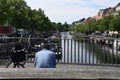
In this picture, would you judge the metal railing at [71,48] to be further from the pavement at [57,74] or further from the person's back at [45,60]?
the pavement at [57,74]

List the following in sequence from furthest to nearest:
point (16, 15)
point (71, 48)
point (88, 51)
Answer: point (16, 15)
point (88, 51)
point (71, 48)

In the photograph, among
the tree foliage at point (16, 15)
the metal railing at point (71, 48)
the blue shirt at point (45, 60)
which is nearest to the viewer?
the blue shirt at point (45, 60)

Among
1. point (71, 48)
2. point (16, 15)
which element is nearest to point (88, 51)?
point (71, 48)

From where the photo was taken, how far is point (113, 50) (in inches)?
745

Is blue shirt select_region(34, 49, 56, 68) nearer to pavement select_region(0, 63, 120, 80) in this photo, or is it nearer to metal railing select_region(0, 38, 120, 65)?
pavement select_region(0, 63, 120, 80)

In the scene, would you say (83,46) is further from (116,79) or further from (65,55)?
(116,79)

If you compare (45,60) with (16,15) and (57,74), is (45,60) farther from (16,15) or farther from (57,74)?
(16,15)

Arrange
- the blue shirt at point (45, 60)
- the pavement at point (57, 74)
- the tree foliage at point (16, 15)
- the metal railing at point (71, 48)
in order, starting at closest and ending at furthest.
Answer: the pavement at point (57, 74) → the blue shirt at point (45, 60) → the metal railing at point (71, 48) → the tree foliage at point (16, 15)

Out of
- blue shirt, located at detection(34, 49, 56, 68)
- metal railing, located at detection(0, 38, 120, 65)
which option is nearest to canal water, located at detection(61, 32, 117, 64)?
metal railing, located at detection(0, 38, 120, 65)

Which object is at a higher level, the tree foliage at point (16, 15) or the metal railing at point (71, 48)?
the tree foliage at point (16, 15)

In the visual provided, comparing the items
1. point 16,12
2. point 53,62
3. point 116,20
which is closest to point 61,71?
point 53,62

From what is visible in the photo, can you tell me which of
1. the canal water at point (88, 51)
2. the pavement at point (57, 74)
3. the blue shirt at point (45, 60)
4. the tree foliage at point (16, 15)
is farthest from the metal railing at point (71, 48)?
the tree foliage at point (16, 15)

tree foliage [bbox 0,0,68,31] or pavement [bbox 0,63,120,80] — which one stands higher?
tree foliage [bbox 0,0,68,31]

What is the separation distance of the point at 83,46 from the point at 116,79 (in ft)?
44.2
